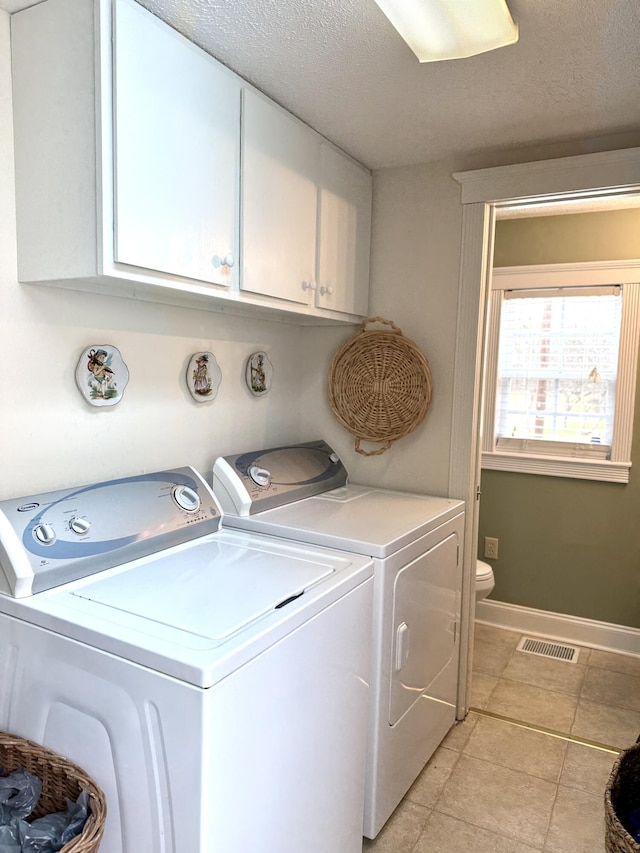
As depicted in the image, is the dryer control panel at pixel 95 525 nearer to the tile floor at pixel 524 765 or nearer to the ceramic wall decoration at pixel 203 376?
the ceramic wall decoration at pixel 203 376

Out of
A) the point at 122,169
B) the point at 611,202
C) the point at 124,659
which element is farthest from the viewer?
the point at 611,202

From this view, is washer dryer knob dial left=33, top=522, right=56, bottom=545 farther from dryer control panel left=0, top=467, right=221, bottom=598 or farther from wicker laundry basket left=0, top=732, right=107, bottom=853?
wicker laundry basket left=0, top=732, right=107, bottom=853

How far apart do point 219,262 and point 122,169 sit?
1.25ft

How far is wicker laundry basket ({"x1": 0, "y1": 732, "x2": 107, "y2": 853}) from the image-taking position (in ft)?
3.85

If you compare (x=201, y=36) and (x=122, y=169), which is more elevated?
(x=201, y=36)

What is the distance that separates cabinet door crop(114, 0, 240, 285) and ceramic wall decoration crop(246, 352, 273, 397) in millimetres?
630

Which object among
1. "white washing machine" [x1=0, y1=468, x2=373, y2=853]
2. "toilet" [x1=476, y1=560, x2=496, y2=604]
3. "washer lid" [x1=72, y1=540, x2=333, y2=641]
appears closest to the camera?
"white washing machine" [x1=0, y1=468, x2=373, y2=853]

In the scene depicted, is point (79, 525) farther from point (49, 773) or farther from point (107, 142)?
point (107, 142)

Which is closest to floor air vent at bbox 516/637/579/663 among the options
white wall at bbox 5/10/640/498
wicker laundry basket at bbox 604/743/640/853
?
white wall at bbox 5/10/640/498

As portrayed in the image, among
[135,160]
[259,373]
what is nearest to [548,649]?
[259,373]

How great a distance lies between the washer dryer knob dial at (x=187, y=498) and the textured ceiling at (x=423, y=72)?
1233mm

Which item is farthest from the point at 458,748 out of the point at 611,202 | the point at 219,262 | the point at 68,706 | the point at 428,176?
the point at 611,202

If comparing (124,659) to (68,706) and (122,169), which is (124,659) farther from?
(122,169)

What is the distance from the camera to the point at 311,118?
6.72 feet
